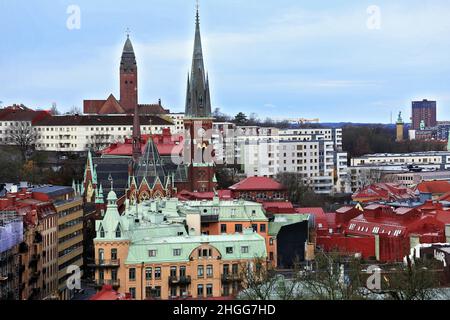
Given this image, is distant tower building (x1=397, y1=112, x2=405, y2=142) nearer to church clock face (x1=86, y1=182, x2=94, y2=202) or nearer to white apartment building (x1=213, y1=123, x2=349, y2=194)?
white apartment building (x1=213, y1=123, x2=349, y2=194)

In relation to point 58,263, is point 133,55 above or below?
above

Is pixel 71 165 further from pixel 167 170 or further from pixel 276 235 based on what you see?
pixel 276 235

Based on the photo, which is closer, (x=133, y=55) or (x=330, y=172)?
(x=330, y=172)

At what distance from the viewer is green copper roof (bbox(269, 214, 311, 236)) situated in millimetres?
31859

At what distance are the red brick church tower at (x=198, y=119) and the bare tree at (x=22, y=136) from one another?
19.3 metres

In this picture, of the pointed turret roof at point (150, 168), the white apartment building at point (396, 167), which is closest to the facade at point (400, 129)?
the white apartment building at point (396, 167)

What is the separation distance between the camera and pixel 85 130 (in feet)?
272

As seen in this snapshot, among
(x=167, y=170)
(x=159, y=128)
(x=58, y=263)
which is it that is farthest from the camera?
(x=159, y=128)

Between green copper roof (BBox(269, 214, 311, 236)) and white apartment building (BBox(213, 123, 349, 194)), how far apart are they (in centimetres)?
3789

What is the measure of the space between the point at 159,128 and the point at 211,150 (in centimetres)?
2857

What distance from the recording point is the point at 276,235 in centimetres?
3177

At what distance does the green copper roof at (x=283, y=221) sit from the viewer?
31.9 meters

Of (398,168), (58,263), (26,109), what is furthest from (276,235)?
(26,109)

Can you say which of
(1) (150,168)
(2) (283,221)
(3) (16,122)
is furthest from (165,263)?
(3) (16,122)
